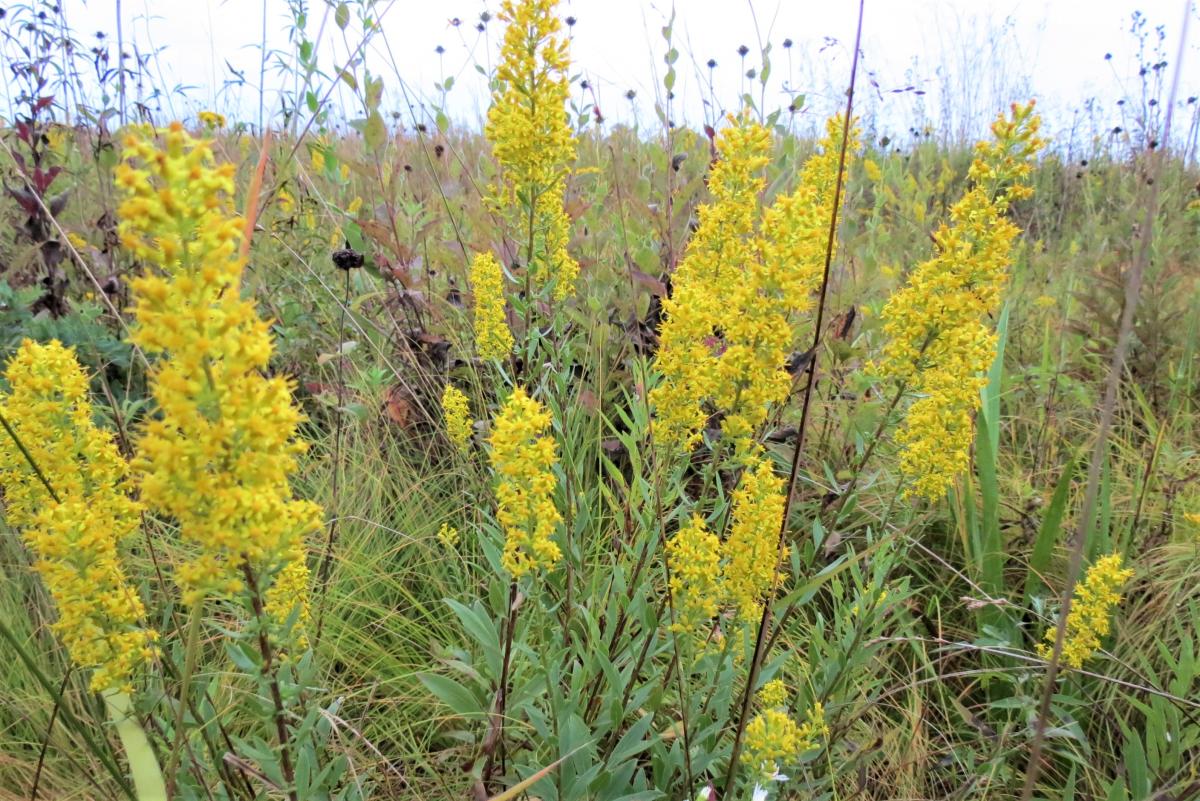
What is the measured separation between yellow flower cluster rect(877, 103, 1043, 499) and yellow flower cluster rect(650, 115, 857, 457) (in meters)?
0.30

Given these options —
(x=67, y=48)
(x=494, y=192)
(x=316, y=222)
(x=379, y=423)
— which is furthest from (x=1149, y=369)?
(x=67, y=48)

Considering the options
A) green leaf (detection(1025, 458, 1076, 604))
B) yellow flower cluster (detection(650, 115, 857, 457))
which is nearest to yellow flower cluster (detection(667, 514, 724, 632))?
yellow flower cluster (detection(650, 115, 857, 457))

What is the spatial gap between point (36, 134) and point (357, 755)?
3.24 meters

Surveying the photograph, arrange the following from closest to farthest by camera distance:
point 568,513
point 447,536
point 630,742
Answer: point 630,742
point 568,513
point 447,536

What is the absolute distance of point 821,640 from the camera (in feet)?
6.80

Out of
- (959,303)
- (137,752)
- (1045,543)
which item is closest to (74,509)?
(137,752)

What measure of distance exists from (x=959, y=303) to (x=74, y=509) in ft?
5.96

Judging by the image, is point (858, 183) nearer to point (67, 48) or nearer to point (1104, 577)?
point (1104, 577)

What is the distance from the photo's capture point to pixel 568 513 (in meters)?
2.00

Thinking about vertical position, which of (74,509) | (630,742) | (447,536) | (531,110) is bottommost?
(630,742)

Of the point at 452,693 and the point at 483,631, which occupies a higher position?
the point at 483,631

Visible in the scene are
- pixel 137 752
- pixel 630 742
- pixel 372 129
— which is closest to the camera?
pixel 137 752

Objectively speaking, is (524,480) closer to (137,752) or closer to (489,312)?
(137,752)

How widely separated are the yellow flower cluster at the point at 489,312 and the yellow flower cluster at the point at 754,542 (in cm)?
117
